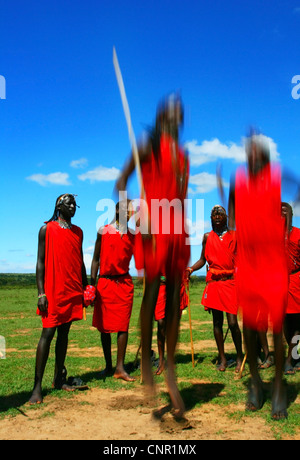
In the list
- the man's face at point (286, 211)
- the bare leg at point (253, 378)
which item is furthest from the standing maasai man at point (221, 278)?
the bare leg at point (253, 378)

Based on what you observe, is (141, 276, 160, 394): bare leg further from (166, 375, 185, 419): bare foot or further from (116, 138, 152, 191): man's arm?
(116, 138, 152, 191): man's arm

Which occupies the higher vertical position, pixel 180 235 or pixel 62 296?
pixel 180 235

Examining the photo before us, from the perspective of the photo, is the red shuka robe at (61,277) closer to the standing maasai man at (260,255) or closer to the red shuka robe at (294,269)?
the standing maasai man at (260,255)

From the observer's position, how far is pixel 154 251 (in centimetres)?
413

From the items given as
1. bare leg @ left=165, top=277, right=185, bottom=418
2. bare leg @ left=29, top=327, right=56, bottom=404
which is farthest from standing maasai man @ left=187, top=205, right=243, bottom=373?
bare leg @ left=29, top=327, right=56, bottom=404

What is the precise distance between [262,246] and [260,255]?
0.10m

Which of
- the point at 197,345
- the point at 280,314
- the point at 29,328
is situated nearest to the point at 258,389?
the point at 280,314

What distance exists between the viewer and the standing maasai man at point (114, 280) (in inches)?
252

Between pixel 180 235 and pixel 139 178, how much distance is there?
704 millimetres

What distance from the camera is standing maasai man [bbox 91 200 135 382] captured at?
6402mm

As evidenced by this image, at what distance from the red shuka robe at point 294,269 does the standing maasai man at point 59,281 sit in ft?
10.7
